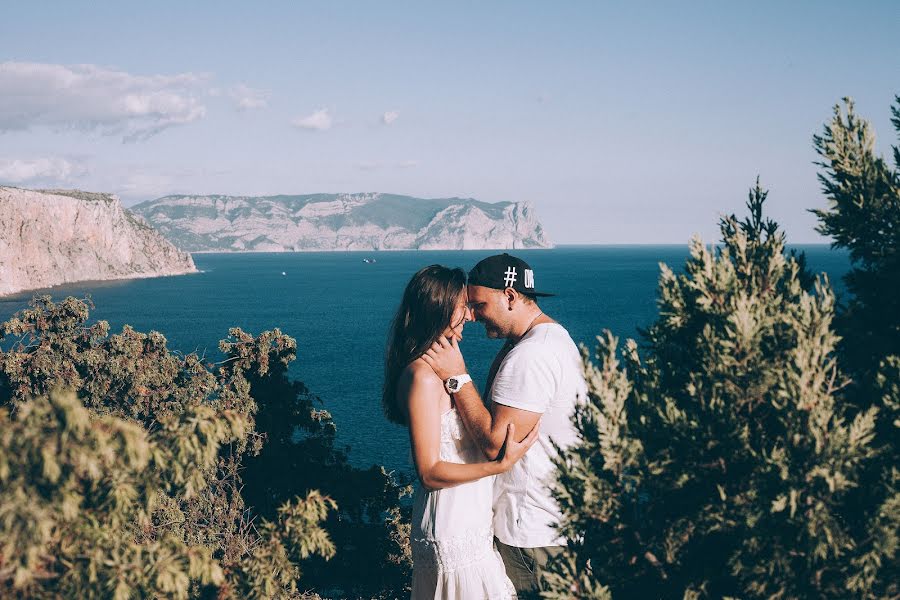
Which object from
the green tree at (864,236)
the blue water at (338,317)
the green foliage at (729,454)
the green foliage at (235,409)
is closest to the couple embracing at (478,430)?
the green foliage at (729,454)

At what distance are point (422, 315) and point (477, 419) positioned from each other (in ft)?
2.38

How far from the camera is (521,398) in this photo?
4.00 metres

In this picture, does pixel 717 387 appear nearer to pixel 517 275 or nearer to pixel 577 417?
pixel 577 417

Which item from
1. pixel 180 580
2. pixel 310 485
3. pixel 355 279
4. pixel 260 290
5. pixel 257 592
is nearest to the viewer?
pixel 180 580

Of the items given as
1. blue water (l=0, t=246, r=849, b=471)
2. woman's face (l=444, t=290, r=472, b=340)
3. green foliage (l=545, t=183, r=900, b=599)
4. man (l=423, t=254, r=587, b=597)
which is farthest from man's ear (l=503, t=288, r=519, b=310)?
blue water (l=0, t=246, r=849, b=471)

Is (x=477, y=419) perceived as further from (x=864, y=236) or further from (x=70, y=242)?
(x=70, y=242)

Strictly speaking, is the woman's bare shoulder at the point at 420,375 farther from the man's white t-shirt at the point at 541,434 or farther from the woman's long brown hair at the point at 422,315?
the man's white t-shirt at the point at 541,434

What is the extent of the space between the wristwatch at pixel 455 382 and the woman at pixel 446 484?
5cm

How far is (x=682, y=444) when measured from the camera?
11.2 ft

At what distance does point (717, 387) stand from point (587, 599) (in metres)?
1.30

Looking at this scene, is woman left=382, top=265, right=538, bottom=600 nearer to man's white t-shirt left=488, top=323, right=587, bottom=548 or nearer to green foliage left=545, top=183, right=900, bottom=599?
man's white t-shirt left=488, top=323, right=587, bottom=548

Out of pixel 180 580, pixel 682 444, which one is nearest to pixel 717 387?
pixel 682 444

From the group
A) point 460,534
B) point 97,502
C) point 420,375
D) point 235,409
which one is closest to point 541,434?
point 460,534

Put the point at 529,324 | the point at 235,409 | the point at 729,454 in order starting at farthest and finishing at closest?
the point at 235,409, the point at 529,324, the point at 729,454
